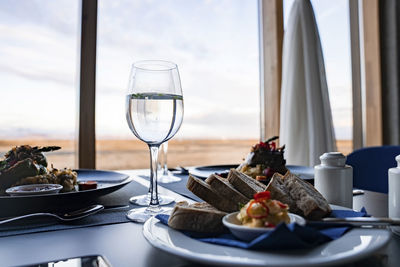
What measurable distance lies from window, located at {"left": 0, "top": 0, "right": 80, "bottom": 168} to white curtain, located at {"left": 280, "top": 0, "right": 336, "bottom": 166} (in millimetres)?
1939

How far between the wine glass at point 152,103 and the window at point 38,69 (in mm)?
2087

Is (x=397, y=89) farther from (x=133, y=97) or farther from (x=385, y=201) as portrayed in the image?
(x=133, y=97)

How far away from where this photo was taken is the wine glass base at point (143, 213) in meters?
0.77

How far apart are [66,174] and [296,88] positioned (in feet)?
8.34

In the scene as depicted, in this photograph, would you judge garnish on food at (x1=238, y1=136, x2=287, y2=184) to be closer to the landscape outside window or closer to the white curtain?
the landscape outside window

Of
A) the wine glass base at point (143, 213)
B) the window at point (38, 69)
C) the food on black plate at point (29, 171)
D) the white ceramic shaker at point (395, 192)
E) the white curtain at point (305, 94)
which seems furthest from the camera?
the white curtain at point (305, 94)

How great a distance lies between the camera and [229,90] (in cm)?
589

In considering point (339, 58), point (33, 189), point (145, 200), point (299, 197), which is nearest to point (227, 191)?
point (299, 197)

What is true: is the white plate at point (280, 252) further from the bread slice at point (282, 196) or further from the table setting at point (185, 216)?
the bread slice at point (282, 196)

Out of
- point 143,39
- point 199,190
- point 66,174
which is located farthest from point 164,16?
point 199,190

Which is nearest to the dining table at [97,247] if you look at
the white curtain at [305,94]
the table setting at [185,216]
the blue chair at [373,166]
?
the table setting at [185,216]

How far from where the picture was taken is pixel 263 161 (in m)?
1.41

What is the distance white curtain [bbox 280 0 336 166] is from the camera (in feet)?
10.0

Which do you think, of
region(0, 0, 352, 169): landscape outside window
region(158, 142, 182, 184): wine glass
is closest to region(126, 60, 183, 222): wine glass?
region(158, 142, 182, 184): wine glass
